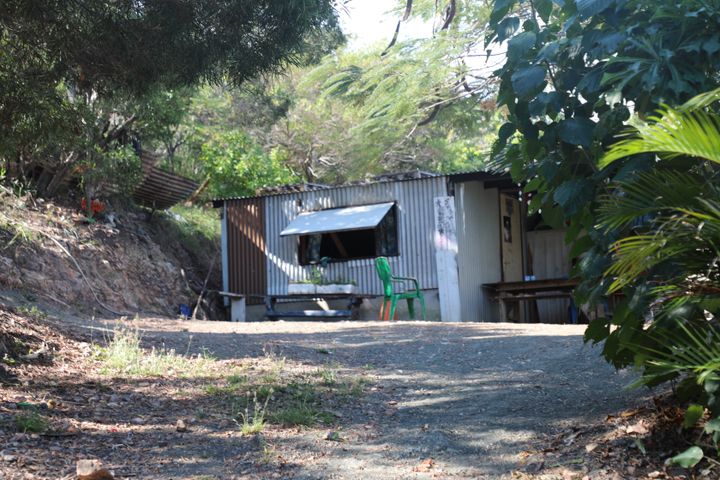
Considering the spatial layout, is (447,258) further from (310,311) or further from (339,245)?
(310,311)

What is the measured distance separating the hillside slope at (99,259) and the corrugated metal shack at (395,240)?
1467 millimetres

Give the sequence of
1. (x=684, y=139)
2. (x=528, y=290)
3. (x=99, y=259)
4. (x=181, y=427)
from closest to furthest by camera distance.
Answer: (x=684, y=139), (x=181, y=427), (x=99, y=259), (x=528, y=290)

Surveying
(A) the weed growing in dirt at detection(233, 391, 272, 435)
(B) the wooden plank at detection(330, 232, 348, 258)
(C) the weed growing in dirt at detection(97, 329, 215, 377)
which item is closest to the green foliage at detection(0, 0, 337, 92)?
(C) the weed growing in dirt at detection(97, 329, 215, 377)

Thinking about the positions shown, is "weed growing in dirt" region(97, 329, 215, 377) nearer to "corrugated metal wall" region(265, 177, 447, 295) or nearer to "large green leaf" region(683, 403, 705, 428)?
"large green leaf" region(683, 403, 705, 428)

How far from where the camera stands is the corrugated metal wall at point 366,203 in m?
15.4

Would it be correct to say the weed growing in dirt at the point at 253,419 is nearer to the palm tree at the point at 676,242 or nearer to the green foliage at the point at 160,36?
the palm tree at the point at 676,242

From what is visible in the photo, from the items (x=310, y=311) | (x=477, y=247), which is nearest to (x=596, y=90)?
(x=310, y=311)

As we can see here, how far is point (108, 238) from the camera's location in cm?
1564

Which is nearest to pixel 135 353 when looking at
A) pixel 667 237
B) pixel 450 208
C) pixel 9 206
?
pixel 667 237

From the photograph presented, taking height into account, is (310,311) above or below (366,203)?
below

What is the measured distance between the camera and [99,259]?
48.1 ft

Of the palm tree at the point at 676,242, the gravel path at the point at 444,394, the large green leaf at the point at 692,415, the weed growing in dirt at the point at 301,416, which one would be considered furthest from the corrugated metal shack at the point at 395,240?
the large green leaf at the point at 692,415

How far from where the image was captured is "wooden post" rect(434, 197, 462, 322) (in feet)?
48.8

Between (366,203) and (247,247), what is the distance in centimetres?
308
